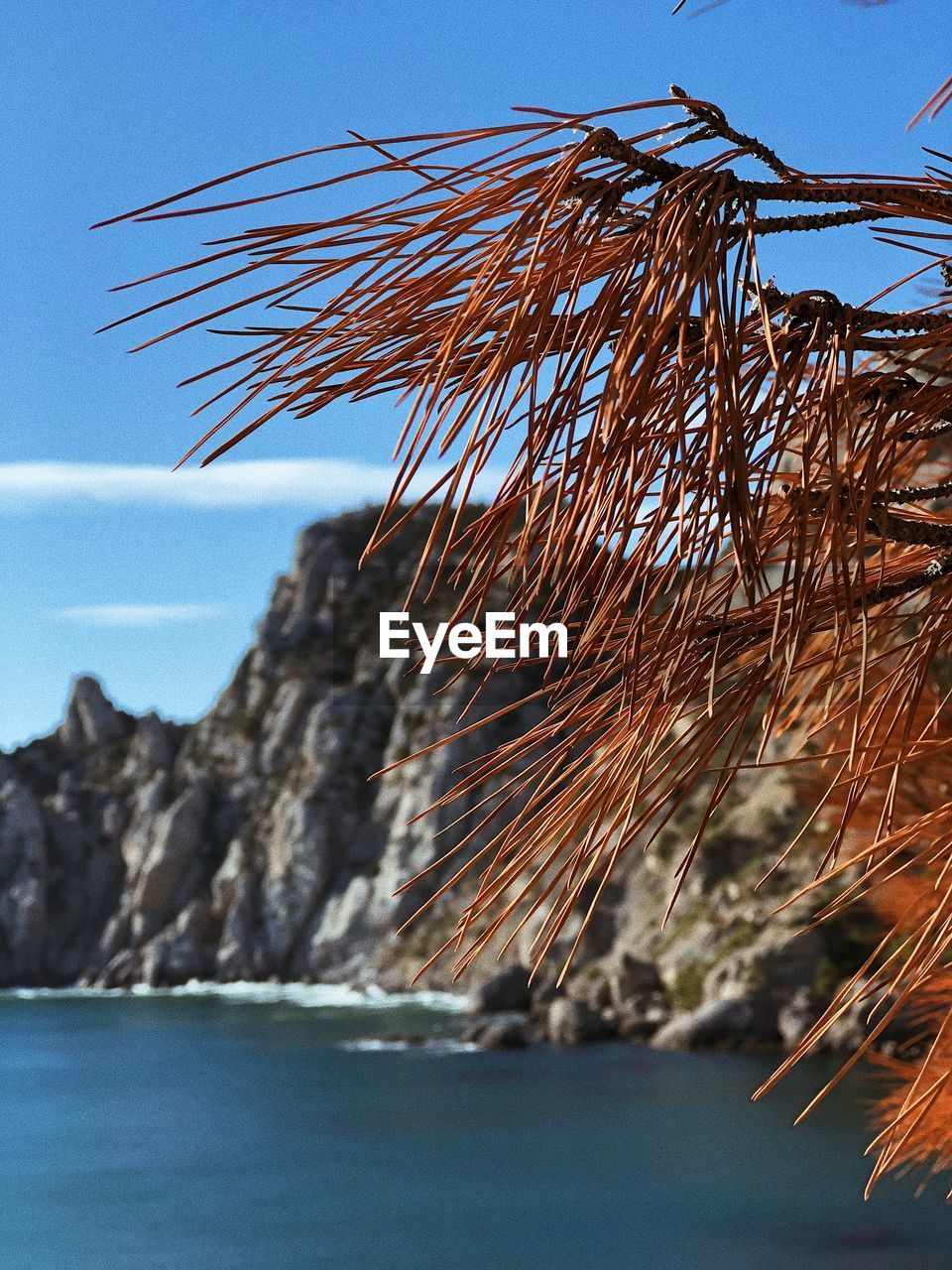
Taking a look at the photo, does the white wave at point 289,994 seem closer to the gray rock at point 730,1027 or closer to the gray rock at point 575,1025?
the gray rock at point 575,1025

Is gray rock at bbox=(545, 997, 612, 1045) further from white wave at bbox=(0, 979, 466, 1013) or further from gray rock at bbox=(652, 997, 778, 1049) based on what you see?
white wave at bbox=(0, 979, 466, 1013)

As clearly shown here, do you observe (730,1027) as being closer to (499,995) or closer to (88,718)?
(499,995)

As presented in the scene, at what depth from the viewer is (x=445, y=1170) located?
55.0 ft

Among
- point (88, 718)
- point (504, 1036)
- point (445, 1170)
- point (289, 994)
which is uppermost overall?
point (88, 718)

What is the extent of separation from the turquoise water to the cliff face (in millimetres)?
4985

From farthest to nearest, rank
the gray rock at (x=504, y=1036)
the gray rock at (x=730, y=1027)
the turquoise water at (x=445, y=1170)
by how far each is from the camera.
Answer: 1. the gray rock at (x=504, y=1036)
2. the gray rock at (x=730, y=1027)
3. the turquoise water at (x=445, y=1170)

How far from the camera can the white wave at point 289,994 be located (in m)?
34.6

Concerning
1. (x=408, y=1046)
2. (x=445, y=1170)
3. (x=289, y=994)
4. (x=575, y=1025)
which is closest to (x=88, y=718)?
(x=289, y=994)

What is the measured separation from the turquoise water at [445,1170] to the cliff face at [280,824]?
498cm

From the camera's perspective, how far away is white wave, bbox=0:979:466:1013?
113 ft

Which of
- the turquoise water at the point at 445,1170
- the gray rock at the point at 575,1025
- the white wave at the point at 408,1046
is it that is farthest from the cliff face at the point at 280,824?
the turquoise water at the point at 445,1170

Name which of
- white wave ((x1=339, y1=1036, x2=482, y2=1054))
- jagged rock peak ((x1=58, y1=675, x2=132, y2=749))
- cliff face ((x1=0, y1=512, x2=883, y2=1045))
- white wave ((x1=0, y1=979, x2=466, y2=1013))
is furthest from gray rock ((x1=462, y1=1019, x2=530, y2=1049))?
jagged rock peak ((x1=58, y1=675, x2=132, y2=749))

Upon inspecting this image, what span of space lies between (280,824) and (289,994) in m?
7.07

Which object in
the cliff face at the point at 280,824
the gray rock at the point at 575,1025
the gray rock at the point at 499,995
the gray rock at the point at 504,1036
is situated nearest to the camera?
the gray rock at the point at 575,1025
